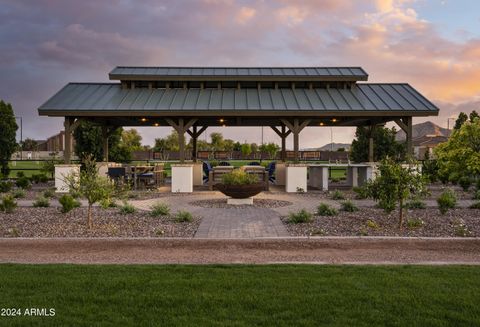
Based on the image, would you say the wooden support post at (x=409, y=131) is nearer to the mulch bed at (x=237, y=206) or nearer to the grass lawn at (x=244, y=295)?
the mulch bed at (x=237, y=206)

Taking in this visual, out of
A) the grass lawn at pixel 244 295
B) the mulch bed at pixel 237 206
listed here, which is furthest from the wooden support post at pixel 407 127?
the grass lawn at pixel 244 295

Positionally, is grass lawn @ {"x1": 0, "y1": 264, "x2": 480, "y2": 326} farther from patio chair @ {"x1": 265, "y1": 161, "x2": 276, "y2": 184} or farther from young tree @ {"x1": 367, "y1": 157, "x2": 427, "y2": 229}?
patio chair @ {"x1": 265, "y1": 161, "x2": 276, "y2": 184}

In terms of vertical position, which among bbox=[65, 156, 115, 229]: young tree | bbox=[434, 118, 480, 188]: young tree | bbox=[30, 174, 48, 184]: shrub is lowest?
bbox=[30, 174, 48, 184]: shrub

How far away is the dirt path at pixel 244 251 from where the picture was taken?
19.5ft

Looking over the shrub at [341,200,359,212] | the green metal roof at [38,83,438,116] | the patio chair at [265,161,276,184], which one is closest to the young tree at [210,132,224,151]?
the patio chair at [265,161,276,184]

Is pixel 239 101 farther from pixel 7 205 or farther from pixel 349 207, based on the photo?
pixel 7 205

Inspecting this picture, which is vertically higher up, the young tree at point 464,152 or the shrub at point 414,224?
the young tree at point 464,152

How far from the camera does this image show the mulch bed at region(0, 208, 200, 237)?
307 inches

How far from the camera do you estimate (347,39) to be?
59.9ft

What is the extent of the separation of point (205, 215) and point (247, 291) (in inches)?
231

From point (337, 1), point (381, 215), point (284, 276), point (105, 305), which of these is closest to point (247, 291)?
point (284, 276)

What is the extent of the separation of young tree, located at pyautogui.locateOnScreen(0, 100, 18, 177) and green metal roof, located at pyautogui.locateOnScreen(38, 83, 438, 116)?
18.2 ft

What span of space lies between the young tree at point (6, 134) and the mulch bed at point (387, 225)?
17.7m

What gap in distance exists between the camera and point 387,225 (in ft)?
28.4
